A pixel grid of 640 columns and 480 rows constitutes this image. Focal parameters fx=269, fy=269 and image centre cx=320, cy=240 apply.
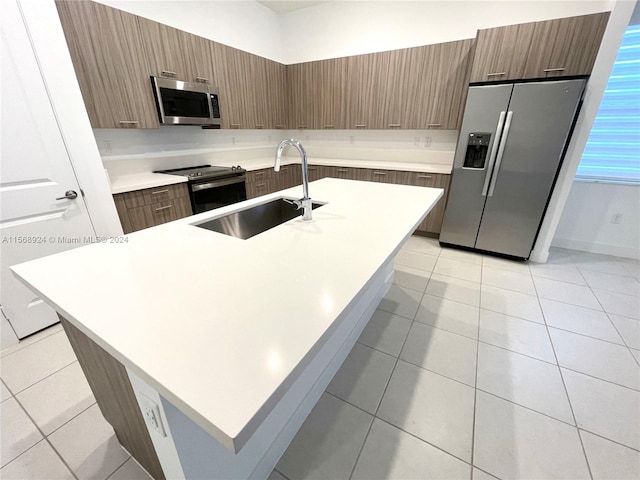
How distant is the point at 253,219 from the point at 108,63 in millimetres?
1924

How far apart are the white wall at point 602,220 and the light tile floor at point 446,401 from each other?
94cm

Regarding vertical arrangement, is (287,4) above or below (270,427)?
above

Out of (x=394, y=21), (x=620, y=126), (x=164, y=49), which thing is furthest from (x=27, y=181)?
(x=620, y=126)

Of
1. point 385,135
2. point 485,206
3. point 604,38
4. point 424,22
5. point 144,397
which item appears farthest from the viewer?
point 385,135

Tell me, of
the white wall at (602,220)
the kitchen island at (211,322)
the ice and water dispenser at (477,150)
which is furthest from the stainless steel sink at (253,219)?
the white wall at (602,220)

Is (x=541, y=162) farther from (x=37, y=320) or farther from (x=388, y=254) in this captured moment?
(x=37, y=320)

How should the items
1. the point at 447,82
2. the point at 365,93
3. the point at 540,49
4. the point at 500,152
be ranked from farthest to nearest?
the point at 365,93 → the point at 447,82 → the point at 500,152 → the point at 540,49

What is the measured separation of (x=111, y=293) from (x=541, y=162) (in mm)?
3363

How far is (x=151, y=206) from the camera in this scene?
8.00 feet

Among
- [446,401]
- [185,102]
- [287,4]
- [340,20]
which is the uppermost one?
[287,4]

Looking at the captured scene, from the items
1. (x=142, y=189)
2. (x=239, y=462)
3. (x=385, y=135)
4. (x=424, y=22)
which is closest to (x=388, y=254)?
(x=239, y=462)

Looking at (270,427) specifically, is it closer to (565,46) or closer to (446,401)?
(446,401)

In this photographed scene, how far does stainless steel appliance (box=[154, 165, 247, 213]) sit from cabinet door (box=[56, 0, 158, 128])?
63 cm

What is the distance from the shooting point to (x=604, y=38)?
2.17m
